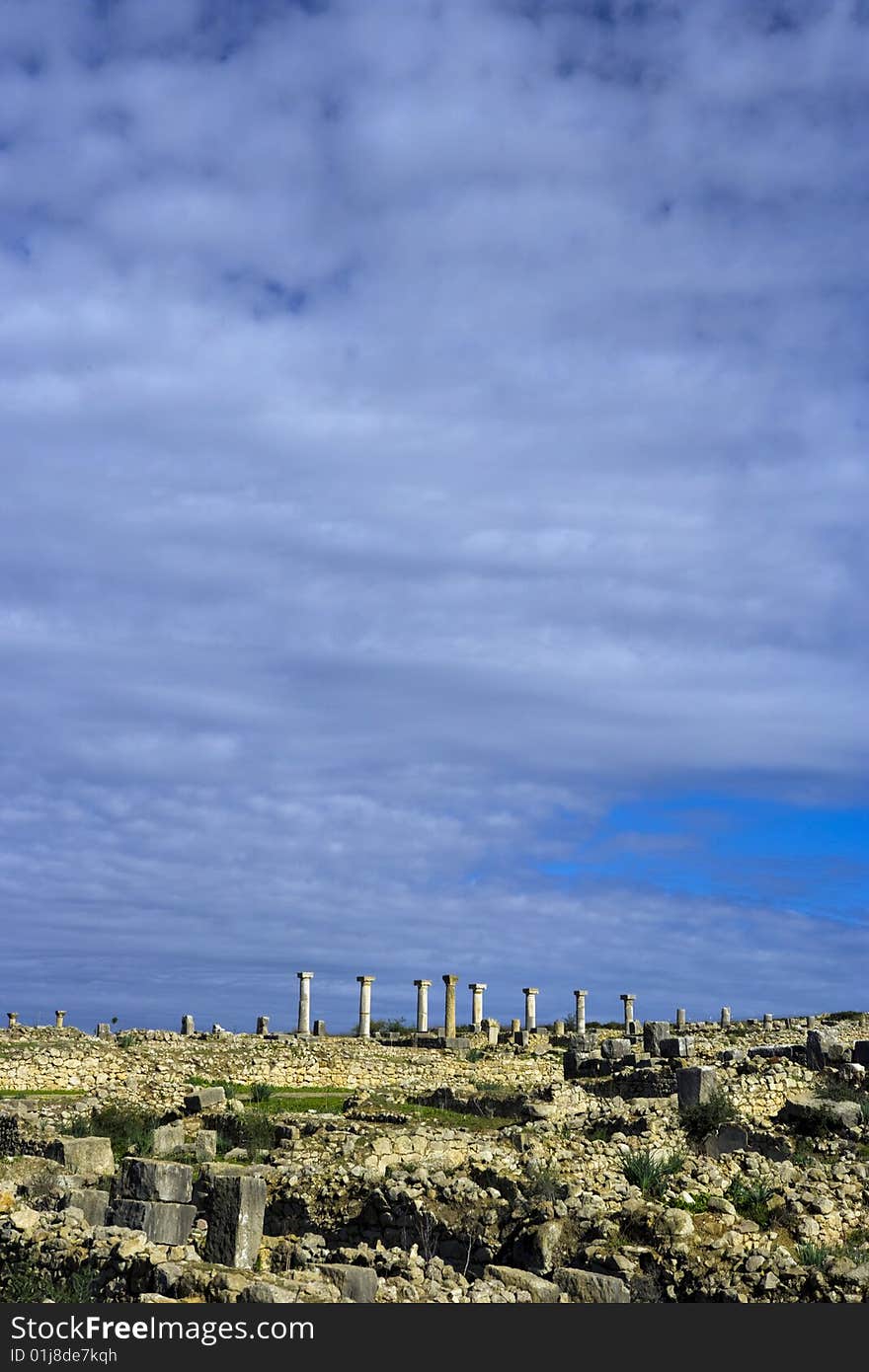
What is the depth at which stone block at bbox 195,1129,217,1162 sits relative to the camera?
20.2 meters

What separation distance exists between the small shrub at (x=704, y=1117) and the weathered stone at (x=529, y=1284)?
33.6ft

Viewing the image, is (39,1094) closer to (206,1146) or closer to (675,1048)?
A: (206,1146)

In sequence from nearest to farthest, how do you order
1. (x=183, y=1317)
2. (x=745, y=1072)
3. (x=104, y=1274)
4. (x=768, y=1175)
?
(x=183, y=1317), (x=104, y=1274), (x=768, y=1175), (x=745, y=1072)

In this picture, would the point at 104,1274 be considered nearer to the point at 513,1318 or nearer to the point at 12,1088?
the point at 513,1318

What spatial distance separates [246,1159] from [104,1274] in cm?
856

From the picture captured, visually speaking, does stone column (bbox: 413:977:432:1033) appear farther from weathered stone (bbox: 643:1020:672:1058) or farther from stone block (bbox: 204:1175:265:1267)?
stone block (bbox: 204:1175:265:1267)

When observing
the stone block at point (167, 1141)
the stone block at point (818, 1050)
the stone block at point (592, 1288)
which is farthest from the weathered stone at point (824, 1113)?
the stone block at point (167, 1141)

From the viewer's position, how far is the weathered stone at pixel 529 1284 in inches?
461

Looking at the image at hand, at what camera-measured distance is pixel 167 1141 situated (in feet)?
68.9

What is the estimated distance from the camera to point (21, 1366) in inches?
360

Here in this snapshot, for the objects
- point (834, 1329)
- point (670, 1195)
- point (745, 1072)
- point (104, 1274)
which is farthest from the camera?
point (745, 1072)

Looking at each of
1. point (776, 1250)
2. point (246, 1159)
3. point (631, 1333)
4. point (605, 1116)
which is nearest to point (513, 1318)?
point (631, 1333)

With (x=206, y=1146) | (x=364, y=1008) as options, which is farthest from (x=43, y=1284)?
(x=364, y=1008)

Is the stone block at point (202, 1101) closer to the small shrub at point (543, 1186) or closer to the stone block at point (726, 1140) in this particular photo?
the stone block at point (726, 1140)
